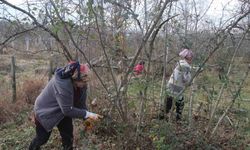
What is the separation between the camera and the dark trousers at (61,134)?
4230 millimetres

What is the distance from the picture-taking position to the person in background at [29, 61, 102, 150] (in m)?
3.86

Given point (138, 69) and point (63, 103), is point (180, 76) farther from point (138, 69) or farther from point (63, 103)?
point (63, 103)

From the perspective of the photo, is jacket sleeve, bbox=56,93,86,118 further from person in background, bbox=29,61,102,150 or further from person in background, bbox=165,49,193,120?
person in background, bbox=165,49,193,120

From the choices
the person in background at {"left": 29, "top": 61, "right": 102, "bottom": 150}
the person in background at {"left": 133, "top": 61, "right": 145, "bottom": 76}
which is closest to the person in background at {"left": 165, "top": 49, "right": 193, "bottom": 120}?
the person in background at {"left": 133, "top": 61, "right": 145, "bottom": 76}

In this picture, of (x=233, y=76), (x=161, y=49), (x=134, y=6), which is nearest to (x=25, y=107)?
(x=161, y=49)

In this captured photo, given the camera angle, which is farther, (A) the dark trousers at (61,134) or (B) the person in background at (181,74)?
(B) the person in background at (181,74)

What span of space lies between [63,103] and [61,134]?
74cm

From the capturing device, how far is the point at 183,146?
453 centimetres

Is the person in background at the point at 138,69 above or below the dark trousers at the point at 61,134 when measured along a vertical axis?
above

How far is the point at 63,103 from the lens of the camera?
3879 mm

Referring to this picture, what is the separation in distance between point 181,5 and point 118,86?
1506 mm

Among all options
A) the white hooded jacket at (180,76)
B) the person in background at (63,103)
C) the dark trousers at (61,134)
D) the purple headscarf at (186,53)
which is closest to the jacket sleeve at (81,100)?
the person in background at (63,103)

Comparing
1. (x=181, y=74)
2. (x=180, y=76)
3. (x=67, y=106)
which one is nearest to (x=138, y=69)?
(x=181, y=74)

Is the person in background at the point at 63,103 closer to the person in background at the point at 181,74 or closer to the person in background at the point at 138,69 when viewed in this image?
the person in background at the point at 138,69
